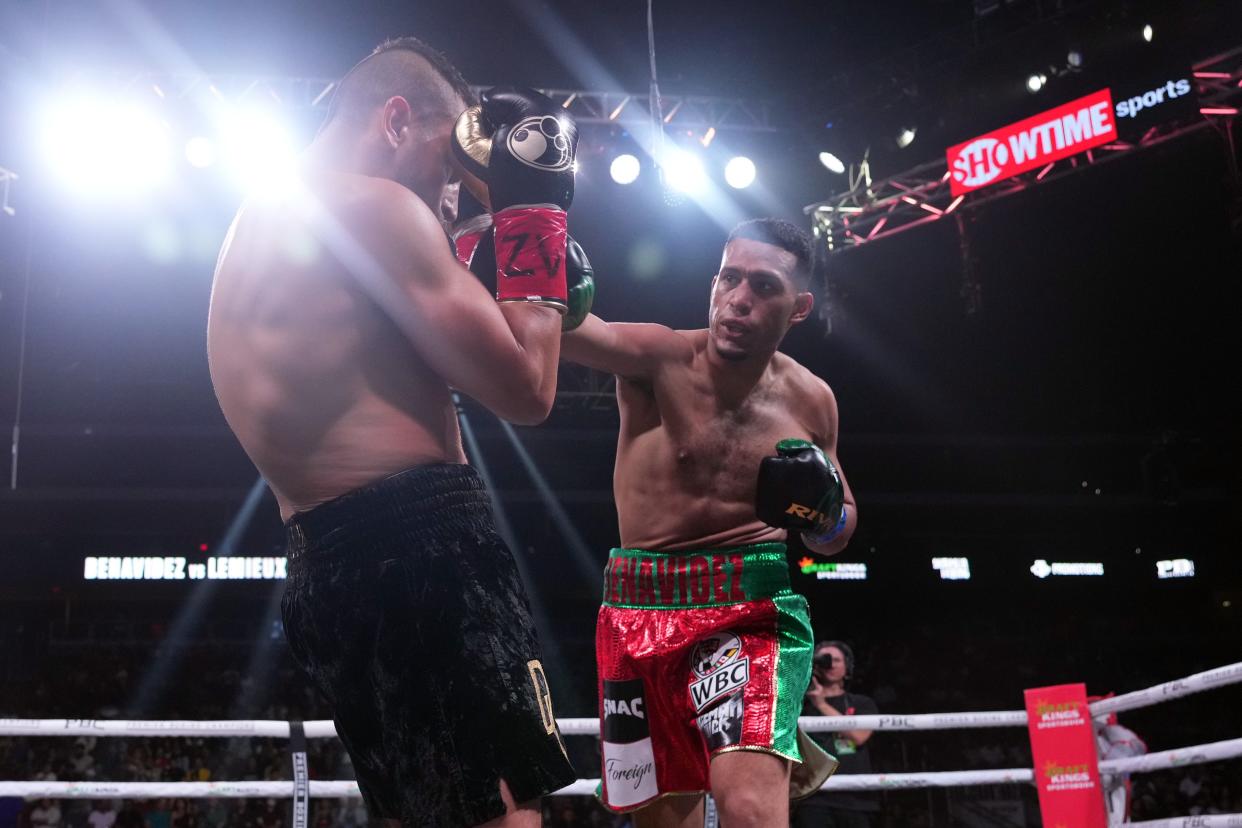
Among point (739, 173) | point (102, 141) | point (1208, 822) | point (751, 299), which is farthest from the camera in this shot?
point (739, 173)

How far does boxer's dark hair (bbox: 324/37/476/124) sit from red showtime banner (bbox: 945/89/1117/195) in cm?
598

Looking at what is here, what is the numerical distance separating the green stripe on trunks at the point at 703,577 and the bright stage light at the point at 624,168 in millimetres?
4817

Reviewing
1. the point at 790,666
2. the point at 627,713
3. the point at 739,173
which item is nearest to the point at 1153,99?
the point at 739,173

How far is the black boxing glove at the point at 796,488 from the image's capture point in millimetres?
2225

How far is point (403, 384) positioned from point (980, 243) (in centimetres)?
856

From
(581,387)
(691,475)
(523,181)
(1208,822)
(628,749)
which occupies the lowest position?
(1208,822)

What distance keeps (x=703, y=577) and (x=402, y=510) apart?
44.9 inches

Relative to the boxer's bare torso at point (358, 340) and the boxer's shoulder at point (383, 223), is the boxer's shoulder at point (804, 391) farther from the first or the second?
the boxer's shoulder at point (383, 223)

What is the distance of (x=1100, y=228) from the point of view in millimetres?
8953

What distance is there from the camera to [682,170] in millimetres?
7039

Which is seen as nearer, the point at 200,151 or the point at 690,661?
the point at 690,661

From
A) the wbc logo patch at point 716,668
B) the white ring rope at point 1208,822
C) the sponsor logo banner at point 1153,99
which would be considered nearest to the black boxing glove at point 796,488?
the wbc logo patch at point 716,668

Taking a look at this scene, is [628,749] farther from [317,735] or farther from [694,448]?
[317,735]

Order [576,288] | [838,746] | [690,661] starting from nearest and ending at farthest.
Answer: [576,288] < [690,661] < [838,746]
